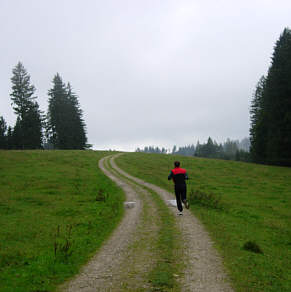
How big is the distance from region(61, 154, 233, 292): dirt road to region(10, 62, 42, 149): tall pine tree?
60.0 metres

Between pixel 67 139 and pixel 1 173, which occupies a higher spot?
pixel 67 139

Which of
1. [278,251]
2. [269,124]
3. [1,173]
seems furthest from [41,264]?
[269,124]

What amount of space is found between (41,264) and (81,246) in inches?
83.5

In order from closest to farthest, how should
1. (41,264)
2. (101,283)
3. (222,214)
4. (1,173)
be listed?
(101,283) < (41,264) < (222,214) < (1,173)

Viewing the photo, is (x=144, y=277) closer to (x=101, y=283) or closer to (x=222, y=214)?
(x=101, y=283)

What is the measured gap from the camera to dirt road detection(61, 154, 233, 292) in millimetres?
6457

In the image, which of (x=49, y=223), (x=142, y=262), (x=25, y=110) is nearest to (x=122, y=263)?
(x=142, y=262)

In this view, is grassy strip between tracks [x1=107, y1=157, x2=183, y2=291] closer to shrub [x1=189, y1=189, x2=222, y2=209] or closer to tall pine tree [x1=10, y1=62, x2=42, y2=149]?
shrub [x1=189, y1=189, x2=222, y2=209]

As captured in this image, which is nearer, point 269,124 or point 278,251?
point 278,251

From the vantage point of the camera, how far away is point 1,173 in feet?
97.6

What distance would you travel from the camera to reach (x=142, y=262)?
8016 millimetres

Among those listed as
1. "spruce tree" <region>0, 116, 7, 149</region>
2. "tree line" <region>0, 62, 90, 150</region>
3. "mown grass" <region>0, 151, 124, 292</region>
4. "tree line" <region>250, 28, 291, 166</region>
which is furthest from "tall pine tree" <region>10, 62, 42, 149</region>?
"tree line" <region>250, 28, 291, 166</region>

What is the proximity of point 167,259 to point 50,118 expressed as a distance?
69047mm

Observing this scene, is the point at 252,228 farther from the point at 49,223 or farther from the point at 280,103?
the point at 280,103
